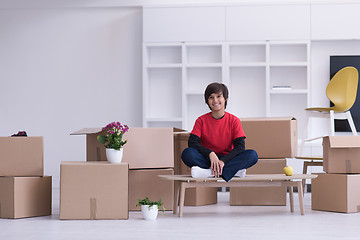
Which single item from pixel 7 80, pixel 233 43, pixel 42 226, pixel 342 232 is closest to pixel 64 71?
pixel 7 80

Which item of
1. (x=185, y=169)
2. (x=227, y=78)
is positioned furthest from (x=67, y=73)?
(x=185, y=169)

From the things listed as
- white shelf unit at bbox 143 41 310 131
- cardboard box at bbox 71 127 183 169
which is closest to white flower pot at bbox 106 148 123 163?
cardboard box at bbox 71 127 183 169

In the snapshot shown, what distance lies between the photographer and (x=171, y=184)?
3.81 metres

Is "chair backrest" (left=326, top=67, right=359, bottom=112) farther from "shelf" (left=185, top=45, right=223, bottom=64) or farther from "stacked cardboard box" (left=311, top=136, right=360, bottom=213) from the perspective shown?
"stacked cardboard box" (left=311, top=136, right=360, bottom=213)

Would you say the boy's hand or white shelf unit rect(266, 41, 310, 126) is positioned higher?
white shelf unit rect(266, 41, 310, 126)

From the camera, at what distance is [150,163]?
3803 millimetres

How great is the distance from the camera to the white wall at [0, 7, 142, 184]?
6.70 meters

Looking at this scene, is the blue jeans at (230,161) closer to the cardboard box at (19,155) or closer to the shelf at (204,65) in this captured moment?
the cardboard box at (19,155)

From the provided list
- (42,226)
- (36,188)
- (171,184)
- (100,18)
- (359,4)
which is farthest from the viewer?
(100,18)

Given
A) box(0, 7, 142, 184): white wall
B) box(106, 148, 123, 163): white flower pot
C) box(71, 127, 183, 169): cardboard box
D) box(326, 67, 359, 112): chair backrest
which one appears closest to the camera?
box(106, 148, 123, 163): white flower pot

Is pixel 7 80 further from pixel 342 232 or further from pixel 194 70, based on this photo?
pixel 342 232

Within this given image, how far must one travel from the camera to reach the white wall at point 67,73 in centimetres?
670

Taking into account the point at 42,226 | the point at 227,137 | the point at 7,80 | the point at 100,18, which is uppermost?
the point at 100,18

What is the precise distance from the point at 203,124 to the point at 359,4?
3354mm
